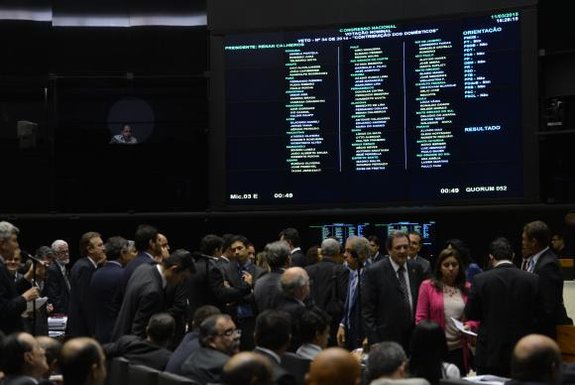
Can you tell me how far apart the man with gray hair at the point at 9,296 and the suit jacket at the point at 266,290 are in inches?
64.0

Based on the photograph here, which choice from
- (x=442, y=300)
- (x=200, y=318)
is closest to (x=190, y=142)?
(x=442, y=300)

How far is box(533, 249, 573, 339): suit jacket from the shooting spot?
23.0 feet

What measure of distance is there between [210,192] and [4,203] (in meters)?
2.42

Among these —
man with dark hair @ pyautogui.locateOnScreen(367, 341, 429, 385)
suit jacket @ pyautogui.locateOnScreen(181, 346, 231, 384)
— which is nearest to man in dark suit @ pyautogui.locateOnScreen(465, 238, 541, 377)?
suit jacket @ pyautogui.locateOnScreen(181, 346, 231, 384)

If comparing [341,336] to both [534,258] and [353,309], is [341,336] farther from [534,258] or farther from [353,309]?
[534,258]

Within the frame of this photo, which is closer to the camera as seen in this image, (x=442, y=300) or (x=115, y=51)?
(x=442, y=300)

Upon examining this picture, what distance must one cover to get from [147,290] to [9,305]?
35.7 inches

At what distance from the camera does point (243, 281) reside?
867cm

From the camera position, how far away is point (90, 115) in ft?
41.4

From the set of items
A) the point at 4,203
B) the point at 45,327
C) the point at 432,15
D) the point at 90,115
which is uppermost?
the point at 432,15

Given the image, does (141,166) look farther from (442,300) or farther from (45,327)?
(442,300)

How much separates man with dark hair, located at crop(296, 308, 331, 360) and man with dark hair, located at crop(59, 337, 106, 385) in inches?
56.5

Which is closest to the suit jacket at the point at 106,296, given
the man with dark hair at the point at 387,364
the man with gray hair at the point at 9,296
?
the man with gray hair at the point at 9,296

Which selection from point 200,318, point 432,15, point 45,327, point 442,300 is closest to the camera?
point 200,318
